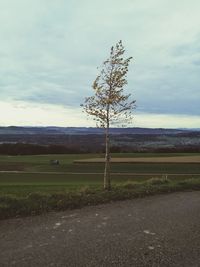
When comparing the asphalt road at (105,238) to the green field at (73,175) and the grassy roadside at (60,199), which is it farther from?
the green field at (73,175)

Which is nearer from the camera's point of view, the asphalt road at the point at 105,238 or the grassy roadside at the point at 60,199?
the asphalt road at the point at 105,238

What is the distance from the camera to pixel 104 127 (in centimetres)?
1620

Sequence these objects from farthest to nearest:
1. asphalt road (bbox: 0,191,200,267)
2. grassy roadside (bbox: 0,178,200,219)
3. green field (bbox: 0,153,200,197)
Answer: green field (bbox: 0,153,200,197) → grassy roadside (bbox: 0,178,200,219) → asphalt road (bbox: 0,191,200,267)

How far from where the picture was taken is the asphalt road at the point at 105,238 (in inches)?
278

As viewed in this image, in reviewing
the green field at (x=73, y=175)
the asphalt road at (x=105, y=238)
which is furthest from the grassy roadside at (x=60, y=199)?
the green field at (x=73, y=175)

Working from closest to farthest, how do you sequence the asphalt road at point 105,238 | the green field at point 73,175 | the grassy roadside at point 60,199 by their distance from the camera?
the asphalt road at point 105,238 → the grassy roadside at point 60,199 → the green field at point 73,175

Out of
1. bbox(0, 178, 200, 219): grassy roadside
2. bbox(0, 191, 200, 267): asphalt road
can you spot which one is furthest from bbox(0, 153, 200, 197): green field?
bbox(0, 191, 200, 267): asphalt road

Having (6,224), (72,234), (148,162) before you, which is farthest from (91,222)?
(148,162)

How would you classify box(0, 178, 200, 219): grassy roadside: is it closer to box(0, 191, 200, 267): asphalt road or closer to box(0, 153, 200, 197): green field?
box(0, 191, 200, 267): asphalt road

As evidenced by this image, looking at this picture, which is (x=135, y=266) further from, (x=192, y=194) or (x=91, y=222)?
(x=192, y=194)

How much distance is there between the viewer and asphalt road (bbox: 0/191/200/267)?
7061mm

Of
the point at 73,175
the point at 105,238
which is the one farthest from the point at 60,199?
the point at 73,175

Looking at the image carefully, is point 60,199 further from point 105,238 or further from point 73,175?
point 73,175

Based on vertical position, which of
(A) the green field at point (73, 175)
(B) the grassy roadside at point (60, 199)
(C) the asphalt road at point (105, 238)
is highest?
(B) the grassy roadside at point (60, 199)
